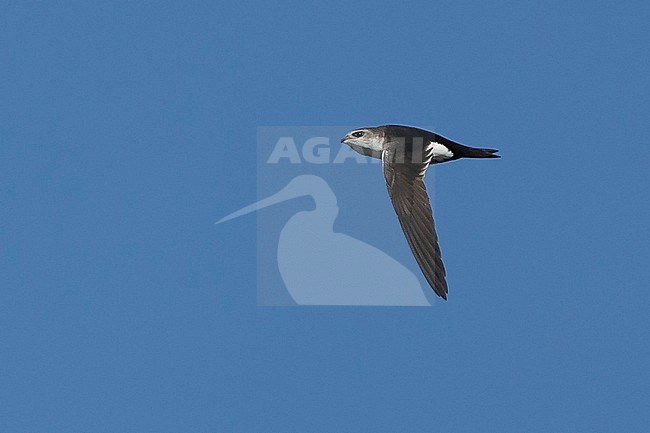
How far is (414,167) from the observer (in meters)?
7.69

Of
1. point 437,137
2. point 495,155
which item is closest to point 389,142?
point 437,137

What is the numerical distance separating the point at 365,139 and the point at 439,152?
61 cm

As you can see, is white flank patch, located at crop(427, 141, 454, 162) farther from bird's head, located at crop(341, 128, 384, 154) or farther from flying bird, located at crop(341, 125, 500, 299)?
bird's head, located at crop(341, 128, 384, 154)

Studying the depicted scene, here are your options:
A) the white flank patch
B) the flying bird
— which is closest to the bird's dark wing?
the flying bird

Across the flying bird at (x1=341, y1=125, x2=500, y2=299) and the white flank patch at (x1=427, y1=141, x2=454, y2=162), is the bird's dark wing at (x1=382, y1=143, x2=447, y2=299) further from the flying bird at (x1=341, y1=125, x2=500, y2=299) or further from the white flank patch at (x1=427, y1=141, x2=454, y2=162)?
the white flank patch at (x1=427, y1=141, x2=454, y2=162)

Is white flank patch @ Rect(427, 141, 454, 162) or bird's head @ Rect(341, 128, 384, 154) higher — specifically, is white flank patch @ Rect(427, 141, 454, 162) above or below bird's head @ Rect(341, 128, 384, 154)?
below

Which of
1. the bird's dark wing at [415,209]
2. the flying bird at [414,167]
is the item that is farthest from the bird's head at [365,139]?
the bird's dark wing at [415,209]

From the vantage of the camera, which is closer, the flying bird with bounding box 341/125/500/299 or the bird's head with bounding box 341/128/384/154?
the flying bird with bounding box 341/125/500/299

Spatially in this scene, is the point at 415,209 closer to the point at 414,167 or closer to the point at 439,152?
the point at 414,167

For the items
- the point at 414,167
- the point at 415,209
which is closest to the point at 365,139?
the point at 414,167

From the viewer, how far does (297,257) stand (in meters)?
7.75

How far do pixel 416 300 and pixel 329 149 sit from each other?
1.41 m

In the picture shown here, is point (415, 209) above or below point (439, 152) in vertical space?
below

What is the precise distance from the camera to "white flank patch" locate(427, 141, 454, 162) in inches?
313
